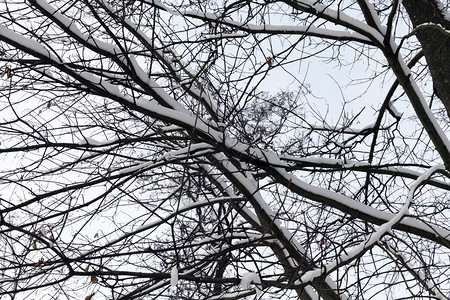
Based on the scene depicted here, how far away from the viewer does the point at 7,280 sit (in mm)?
2887

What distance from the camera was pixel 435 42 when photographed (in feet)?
13.3

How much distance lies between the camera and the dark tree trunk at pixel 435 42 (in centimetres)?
393

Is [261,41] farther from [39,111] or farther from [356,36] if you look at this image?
[39,111]

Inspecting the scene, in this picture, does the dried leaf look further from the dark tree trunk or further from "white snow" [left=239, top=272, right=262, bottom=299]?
the dark tree trunk

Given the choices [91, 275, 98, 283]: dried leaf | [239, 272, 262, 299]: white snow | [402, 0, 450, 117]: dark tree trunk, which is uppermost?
[402, 0, 450, 117]: dark tree trunk

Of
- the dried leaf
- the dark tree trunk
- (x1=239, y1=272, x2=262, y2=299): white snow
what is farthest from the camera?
the dark tree trunk

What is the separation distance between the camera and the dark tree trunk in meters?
3.93

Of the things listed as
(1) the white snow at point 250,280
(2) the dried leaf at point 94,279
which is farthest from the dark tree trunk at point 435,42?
(2) the dried leaf at point 94,279

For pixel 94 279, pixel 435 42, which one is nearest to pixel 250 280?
pixel 94 279

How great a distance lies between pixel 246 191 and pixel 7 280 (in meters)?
1.72

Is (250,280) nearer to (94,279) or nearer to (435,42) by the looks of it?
(94,279)

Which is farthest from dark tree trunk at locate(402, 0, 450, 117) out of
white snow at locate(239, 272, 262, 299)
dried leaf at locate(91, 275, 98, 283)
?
dried leaf at locate(91, 275, 98, 283)

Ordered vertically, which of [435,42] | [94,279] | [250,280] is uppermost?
[435,42]

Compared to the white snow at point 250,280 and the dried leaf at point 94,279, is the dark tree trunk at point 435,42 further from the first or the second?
the dried leaf at point 94,279
